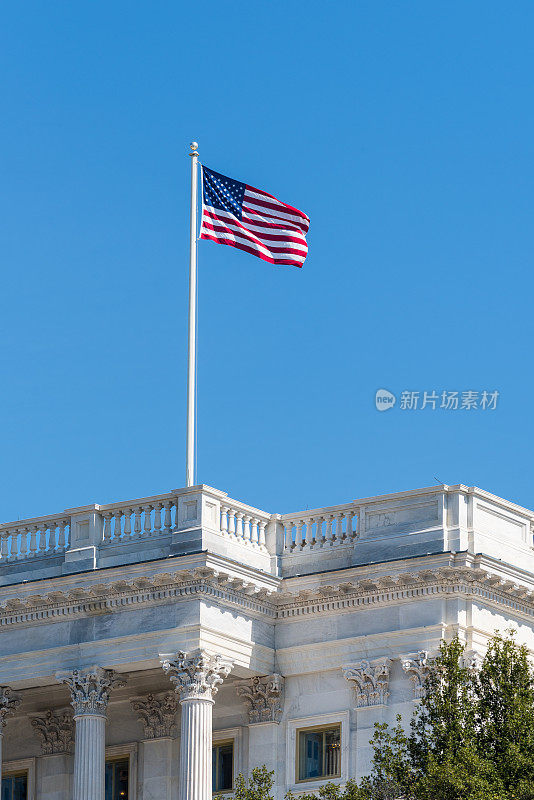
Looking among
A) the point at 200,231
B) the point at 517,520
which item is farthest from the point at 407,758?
the point at 200,231

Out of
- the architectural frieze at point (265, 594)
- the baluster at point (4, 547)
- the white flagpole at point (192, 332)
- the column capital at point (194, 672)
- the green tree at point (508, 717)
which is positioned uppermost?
the white flagpole at point (192, 332)

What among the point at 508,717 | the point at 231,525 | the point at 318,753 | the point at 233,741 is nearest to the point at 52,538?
the point at 231,525

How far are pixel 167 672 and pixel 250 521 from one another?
525cm

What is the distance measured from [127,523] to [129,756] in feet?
23.2

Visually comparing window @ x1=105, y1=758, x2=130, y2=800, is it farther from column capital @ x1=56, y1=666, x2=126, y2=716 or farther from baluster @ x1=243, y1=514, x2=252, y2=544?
baluster @ x1=243, y1=514, x2=252, y2=544

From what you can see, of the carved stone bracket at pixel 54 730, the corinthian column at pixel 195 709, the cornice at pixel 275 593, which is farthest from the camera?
the carved stone bracket at pixel 54 730

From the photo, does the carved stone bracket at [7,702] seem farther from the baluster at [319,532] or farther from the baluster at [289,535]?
the baluster at [319,532]

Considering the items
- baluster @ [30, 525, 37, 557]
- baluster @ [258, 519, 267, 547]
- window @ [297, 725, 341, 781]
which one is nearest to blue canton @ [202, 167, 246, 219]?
baluster @ [258, 519, 267, 547]

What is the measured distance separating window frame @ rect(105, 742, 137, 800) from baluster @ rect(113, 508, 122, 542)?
6.33 m

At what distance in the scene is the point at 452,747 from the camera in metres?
52.7

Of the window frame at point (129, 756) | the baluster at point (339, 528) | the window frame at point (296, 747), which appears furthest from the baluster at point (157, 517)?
the window frame at point (129, 756)

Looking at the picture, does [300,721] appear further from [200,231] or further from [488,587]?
[200,231]

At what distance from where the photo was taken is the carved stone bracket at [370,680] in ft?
197

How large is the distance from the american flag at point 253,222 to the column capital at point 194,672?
1322 cm
